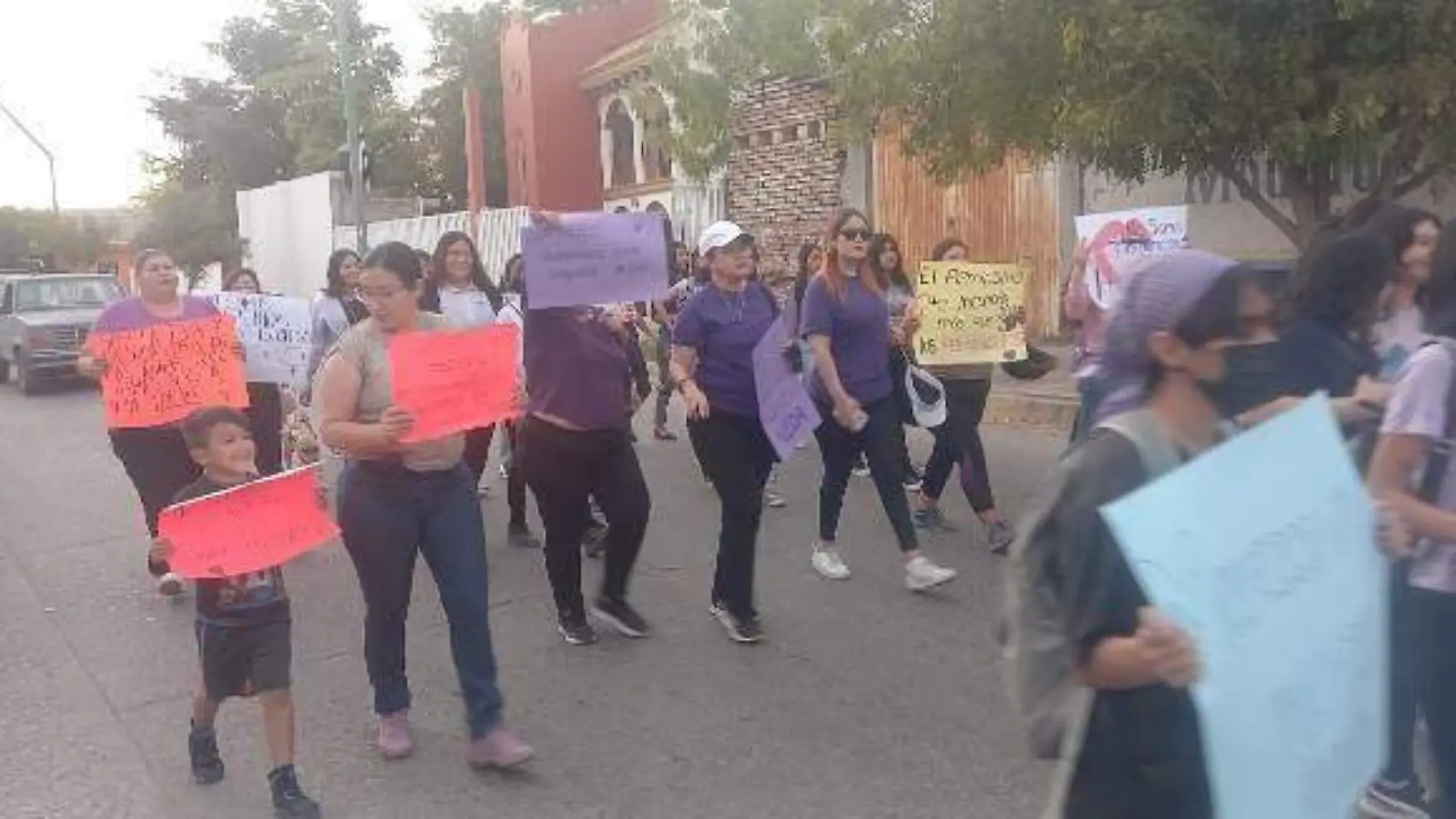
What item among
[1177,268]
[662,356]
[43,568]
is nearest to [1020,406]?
[662,356]

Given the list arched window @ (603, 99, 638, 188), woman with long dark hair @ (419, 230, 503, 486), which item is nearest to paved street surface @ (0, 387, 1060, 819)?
woman with long dark hair @ (419, 230, 503, 486)

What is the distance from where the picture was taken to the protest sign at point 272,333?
24.5 ft

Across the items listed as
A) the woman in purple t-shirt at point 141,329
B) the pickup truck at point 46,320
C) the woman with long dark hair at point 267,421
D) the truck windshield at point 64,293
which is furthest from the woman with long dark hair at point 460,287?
the truck windshield at point 64,293

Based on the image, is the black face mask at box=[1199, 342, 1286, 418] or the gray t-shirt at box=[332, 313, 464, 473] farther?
the gray t-shirt at box=[332, 313, 464, 473]

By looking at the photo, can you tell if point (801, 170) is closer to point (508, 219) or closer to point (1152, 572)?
point (508, 219)

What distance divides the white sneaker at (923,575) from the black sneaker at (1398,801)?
2569mm

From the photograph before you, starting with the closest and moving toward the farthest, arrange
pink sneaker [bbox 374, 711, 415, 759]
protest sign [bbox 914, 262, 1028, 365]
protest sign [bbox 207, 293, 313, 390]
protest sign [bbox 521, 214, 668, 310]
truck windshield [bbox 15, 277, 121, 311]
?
pink sneaker [bbox 374, 711, 415, 759], protest sign [bbox 521, 214, 668, 310], protest sign [bbox 914, 262, 1028, 365], protest sign [bbox 207, 293, 313, 390], truck windshield [bbox 15, 277, 121, 311]

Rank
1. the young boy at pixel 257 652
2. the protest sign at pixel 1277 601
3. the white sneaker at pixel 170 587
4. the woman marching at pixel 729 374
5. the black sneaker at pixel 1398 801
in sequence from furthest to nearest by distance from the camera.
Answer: the white sneaker at pixel 170 587 < the woman marching at pixel 729 374 < the young boy at pixel 257 652 < the black sneaker at pixel 1398 801 < the protest sign at pixel 1277 601

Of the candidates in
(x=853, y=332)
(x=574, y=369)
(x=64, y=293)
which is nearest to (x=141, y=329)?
(x=574, y=369)

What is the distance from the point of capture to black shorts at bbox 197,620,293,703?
4.12 m

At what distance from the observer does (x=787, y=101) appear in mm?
20391

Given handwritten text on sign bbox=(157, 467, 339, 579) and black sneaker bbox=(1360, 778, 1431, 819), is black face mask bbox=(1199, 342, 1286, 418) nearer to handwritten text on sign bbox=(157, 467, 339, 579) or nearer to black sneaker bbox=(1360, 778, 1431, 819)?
black sneaker bbox=(1360, 778, 1431, 819)

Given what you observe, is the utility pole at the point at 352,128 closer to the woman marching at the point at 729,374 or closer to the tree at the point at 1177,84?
the tree at the point at 1177,84

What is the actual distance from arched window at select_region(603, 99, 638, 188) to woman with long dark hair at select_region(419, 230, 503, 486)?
832 inches
